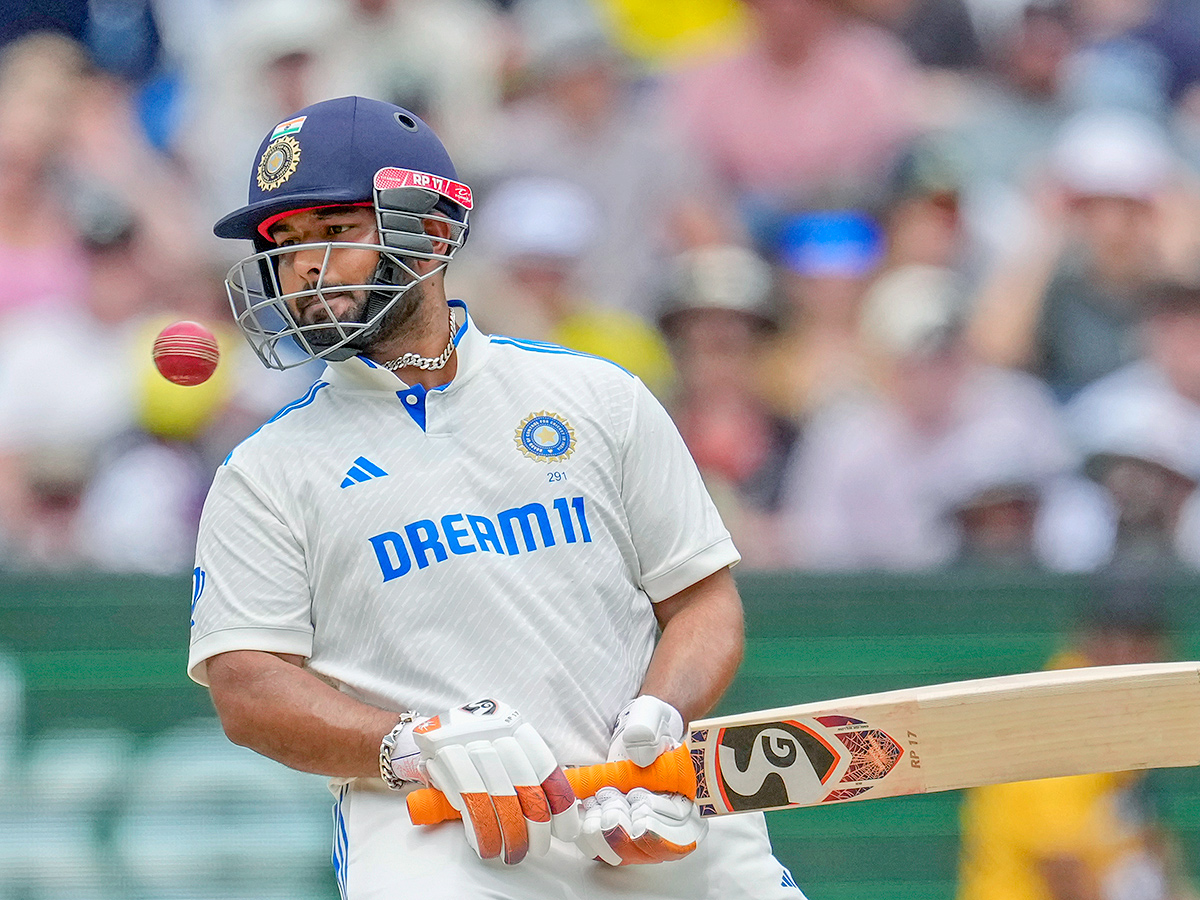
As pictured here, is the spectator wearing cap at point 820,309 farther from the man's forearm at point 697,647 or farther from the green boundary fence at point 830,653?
the man's forearm at point 697,647

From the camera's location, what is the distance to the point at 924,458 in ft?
21.3

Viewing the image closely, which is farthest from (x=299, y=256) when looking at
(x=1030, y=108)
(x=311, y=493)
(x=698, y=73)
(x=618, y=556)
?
(x=1030, y=108)

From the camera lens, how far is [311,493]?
119 inches

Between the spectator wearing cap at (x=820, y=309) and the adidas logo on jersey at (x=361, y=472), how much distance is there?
3.85m

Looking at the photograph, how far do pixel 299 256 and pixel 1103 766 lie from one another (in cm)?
171

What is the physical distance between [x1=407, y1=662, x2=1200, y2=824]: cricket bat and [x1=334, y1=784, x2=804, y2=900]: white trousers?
0.32 feet

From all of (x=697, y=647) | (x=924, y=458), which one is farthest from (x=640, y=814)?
(x=924, y=458)

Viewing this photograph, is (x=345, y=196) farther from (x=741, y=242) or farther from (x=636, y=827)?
(x=741, y=242)

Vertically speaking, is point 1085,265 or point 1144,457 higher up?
point 1085,265

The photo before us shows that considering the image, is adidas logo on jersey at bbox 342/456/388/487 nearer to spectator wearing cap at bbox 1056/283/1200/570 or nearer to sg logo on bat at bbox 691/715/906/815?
sg logo on bat at bbox 691/715/906/815

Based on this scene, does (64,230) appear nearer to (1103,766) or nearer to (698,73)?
(698,73)

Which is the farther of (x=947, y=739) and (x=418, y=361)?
(x=418, y=361)

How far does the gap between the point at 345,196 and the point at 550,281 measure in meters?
4.11

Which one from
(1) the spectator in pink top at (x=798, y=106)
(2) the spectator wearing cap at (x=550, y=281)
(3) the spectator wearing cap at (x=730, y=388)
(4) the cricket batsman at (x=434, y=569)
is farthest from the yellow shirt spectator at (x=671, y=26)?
(4) the cricket batsman at (x=434, y=569)
